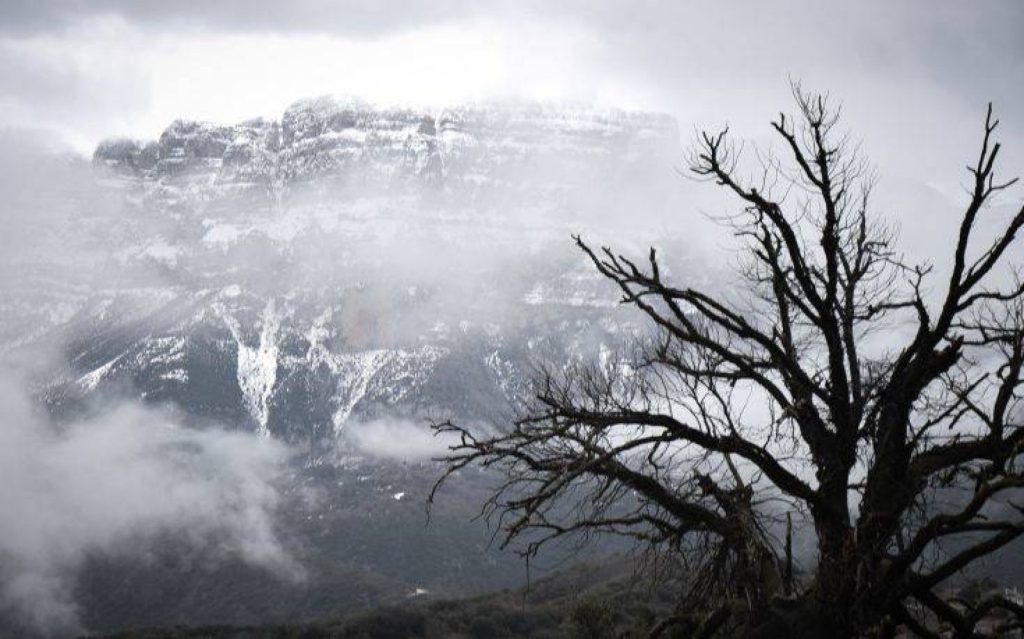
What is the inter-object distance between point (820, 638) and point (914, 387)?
2.36 meters

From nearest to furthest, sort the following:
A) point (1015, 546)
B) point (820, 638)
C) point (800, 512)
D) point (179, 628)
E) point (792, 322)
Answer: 1. point (820, 638)
2. point (800, 512)
3. point (792, 322)
4. point (179, 628)
5. point (1015, 546)

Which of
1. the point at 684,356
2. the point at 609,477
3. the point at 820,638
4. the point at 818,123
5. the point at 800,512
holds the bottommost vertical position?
the point at 820,638

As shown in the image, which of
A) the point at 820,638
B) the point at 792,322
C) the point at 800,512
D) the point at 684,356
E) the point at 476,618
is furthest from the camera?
the point at 476,618

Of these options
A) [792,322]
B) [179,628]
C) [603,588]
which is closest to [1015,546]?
[603,588]

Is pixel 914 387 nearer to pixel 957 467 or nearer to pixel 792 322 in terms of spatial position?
pixel 957 467

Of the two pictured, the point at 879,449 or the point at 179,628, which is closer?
the point at 879,449

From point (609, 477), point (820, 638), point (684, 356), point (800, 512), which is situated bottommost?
point (820, 638)

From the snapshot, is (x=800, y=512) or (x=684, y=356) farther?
(x=684, y=356)

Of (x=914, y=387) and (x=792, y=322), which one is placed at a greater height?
(x=792, y=322)

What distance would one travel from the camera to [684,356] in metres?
9.19

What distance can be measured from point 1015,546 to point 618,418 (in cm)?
16708

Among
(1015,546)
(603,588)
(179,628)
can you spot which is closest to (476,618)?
(603,588)

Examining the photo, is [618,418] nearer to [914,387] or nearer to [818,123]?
[914,387]

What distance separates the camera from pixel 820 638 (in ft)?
25.5
